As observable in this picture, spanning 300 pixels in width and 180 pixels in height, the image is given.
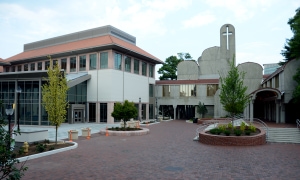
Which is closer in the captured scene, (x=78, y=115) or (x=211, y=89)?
(x=78, y=115)

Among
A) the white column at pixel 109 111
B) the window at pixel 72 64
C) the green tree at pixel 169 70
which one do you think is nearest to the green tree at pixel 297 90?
the white column at pixel 109 111

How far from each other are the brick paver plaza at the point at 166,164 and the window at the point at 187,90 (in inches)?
1114

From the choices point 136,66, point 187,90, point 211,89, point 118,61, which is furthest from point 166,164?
point 187,90

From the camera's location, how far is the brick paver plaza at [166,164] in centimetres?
953

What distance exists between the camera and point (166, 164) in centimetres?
1130

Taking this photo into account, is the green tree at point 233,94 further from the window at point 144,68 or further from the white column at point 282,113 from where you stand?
the window at point 144,68

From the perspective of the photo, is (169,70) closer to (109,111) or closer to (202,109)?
(202,109)

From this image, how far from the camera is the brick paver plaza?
9531 millimetres

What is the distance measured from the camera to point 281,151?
14812 mm

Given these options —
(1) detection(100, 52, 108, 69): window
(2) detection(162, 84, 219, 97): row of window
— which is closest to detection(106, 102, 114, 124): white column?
(1) detection(100, 52, 108, 69): window

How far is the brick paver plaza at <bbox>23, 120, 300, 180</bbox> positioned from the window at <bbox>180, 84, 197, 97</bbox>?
2831 cm

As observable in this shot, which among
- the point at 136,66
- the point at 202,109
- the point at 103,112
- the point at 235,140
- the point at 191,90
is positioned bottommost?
the point at 235,140

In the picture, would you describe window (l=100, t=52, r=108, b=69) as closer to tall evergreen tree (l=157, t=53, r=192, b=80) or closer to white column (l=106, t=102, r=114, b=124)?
white column (l=106, t=102, r=114, b=124)

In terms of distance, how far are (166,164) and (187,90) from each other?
33472 millimetres
